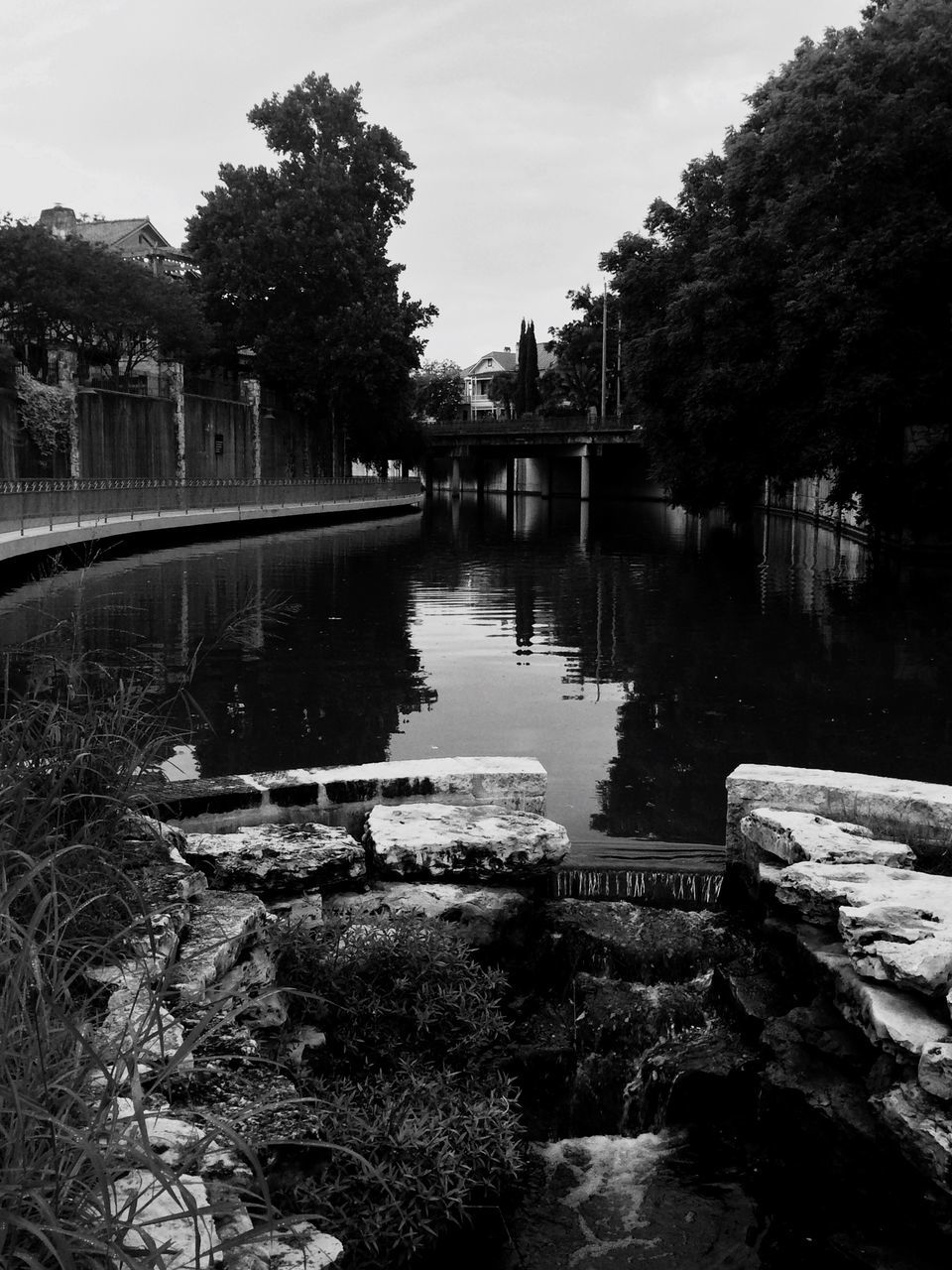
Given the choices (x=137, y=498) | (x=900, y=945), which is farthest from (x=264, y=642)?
(x=137, y=498)

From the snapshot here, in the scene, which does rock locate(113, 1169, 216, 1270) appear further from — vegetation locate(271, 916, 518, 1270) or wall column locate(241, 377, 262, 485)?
wall column locate(241, 377, 262, 485)

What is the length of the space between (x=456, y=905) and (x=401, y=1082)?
121 centimetres

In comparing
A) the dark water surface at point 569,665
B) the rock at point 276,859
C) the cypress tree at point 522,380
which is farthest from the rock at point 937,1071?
the cypress tree at point 522,380

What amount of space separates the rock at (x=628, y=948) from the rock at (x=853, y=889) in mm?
510

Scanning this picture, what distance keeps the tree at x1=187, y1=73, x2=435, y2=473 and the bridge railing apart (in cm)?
1274

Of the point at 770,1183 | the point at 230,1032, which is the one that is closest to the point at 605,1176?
the point at 770,1183

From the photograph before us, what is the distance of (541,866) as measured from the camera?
493cm

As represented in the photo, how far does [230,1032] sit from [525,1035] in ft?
4.16

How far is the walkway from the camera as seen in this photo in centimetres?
2258

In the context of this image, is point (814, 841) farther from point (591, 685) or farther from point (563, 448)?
point (563, 448)

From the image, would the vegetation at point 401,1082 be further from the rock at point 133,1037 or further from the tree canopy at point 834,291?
the tree canopy at point 834,291

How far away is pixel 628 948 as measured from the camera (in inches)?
189

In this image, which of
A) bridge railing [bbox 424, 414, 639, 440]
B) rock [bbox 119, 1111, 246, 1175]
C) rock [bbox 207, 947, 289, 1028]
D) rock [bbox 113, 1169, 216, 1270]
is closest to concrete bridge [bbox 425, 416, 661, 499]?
bridge railing [bbox 424, 414, 639, 440]

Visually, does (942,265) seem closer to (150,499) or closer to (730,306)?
(730,306)
